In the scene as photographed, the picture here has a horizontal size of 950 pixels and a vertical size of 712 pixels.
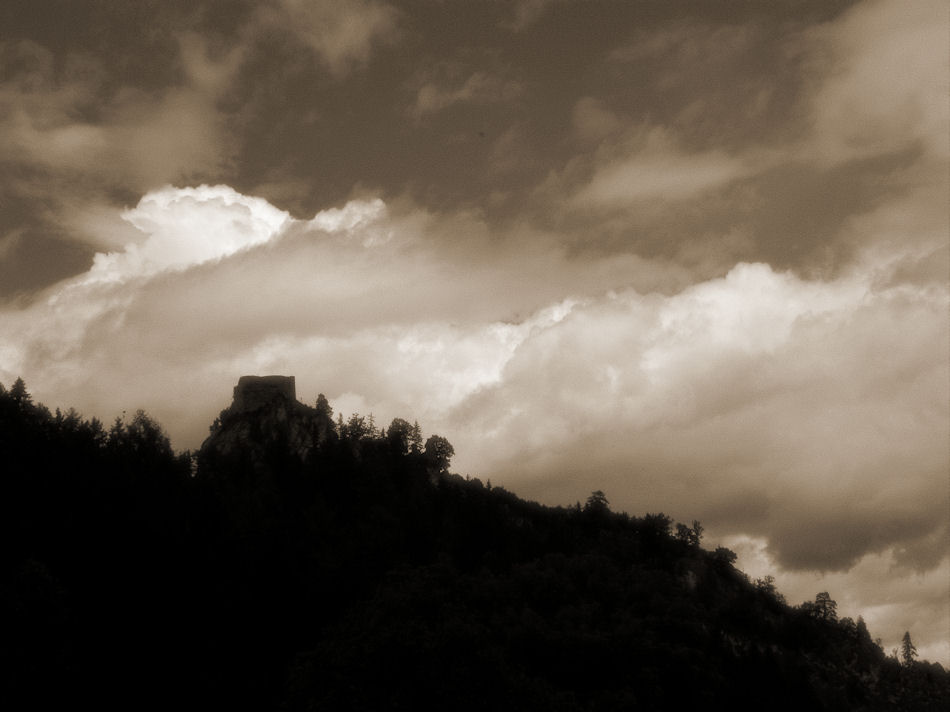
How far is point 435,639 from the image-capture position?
53.6m

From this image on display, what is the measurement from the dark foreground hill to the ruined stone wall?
1572 centimetres

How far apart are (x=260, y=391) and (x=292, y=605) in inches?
2854

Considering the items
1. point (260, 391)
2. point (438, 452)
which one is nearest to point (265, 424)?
point (260, 391)

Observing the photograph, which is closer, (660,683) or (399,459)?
(660,683)

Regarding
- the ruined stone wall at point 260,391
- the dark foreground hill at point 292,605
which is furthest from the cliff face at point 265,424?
the dark foreground hill at point 292,605

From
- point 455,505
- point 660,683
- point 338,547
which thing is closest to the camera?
point 660,683

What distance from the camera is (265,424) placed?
13688 centimetres

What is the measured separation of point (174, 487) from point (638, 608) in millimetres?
44034

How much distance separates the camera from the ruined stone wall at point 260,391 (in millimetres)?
138625

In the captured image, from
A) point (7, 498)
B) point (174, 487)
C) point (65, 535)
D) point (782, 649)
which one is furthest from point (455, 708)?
point (782, 649)

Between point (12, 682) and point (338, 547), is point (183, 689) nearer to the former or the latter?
point (12, 682)

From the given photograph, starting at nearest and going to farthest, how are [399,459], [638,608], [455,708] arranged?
[455,708], [638,608], [399,459]

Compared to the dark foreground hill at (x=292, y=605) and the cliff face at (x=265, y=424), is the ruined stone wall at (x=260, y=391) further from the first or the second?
the dark foreground hill at (x=292, y=605)

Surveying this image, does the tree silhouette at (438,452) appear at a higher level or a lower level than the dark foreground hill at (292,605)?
higher
